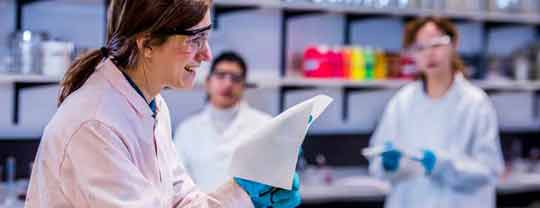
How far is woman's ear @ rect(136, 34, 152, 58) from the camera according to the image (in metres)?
1.51

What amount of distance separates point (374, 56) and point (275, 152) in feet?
9.08

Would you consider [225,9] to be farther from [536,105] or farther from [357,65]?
[536,105]

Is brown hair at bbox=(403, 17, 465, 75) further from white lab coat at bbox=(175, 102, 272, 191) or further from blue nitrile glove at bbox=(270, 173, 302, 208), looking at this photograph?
blue nitrile glove at bbox=(270, 173, 302, 208)

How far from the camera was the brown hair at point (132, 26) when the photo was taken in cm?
149

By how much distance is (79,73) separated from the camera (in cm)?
155

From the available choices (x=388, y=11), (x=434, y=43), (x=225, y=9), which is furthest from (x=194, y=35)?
(x=388, y=11)

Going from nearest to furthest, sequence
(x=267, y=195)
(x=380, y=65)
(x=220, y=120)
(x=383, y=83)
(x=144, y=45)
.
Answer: (x=144, y=45), (x=267, y=195), (x=220, y=120), (x=383, y=83), (x=380, y=65)

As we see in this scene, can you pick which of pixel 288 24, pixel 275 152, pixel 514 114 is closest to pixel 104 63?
pixel 275 152

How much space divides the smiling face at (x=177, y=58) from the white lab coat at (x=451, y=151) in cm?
190

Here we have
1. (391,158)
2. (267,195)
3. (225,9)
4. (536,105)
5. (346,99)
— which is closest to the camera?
(267,195)

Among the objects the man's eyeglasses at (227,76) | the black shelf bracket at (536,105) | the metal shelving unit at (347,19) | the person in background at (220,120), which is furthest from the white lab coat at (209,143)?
the black shelf bracket at (536,105)

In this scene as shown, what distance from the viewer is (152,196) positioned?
147 centimetres

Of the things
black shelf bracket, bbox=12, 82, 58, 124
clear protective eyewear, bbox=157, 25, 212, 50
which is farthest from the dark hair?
clear protective eyewear, bbox=157, 25, 212, 50

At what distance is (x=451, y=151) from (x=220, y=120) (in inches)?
38.7
